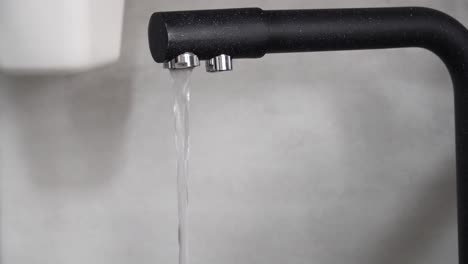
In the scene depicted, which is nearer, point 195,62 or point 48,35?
point 195,62

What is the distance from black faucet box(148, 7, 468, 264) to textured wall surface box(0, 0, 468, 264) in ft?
1.35

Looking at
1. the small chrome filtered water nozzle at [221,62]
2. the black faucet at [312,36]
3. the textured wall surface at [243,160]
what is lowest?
the textured wall surface at [243,160]

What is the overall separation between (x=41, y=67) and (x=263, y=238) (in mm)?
530

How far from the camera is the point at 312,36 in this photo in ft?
2.30

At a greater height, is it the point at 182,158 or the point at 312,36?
the point at 312,36

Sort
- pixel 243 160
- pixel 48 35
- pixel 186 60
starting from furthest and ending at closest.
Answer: pixel 243 160 < pixel 48 35 < pixel 186 60

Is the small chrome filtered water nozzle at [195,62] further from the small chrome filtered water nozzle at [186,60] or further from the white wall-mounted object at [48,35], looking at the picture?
the white wall-mounted object at [48,35]

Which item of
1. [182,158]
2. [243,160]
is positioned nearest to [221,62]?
[182,158]

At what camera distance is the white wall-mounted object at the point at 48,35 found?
0.81 m

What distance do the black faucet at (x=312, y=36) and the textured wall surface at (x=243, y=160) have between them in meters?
0.41

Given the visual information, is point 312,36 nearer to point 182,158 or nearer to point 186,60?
point 186,60

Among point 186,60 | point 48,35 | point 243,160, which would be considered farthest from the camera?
point 243,160

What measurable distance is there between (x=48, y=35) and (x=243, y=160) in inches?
17.8

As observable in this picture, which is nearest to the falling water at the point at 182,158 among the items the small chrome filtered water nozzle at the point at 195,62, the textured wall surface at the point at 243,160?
the small chrome filtered water nozzle at the point at 195,62
